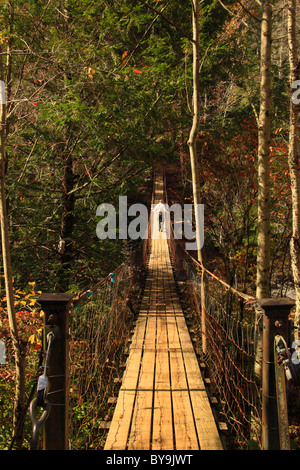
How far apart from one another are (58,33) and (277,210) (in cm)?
490

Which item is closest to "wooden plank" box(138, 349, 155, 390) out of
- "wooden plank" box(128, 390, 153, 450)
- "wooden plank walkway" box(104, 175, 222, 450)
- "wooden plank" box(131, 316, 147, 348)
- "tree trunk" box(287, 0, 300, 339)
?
"wooden plank walkway" box(104, 175, 222, 450)

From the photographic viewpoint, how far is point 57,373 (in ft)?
5.65

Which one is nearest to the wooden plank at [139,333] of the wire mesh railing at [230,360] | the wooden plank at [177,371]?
the wooden plank at [177,371]

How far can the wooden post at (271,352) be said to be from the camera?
5.60 feet

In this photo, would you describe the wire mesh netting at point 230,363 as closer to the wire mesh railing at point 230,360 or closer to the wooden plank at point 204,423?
the wire mesh railing at point 230,360

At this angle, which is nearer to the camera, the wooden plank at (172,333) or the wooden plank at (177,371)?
the wooden plank at (177,371)

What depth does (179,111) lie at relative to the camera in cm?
569

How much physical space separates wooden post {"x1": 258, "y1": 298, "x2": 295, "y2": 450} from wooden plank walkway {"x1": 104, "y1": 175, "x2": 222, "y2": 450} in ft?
1.32

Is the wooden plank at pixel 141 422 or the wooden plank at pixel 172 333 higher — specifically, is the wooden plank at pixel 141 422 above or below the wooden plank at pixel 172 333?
below

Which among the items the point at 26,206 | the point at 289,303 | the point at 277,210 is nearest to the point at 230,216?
the point at 277,210

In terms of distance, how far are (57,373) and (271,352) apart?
1084 mm

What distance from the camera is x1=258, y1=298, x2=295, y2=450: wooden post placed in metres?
1.71

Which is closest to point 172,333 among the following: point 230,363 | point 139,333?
point 139,333
